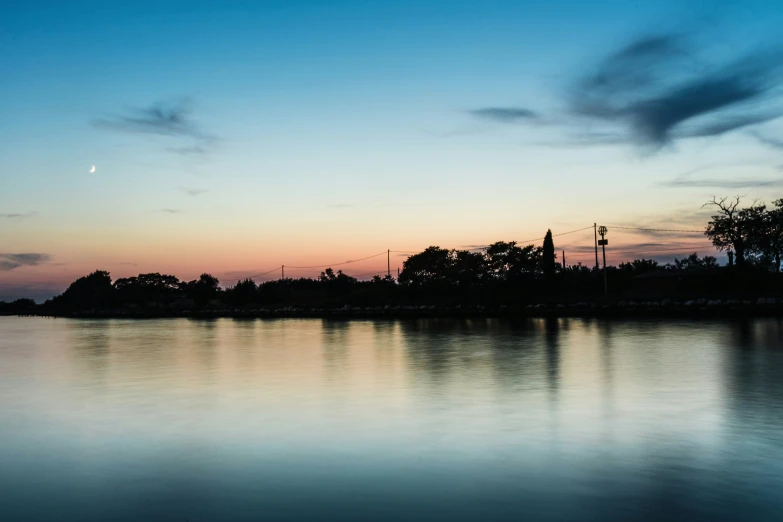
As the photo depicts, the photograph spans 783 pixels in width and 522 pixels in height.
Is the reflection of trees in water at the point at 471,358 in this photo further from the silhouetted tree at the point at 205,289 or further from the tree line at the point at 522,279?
the silhouetted tree at the point at 205,289

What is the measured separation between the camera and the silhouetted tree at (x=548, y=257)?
264ft

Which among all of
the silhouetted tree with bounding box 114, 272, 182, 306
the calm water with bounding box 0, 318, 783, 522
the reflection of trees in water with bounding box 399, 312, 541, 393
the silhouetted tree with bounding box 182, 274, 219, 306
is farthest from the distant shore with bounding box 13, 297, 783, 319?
the silhouetted tree with bounding box 114, 272, 182, 306

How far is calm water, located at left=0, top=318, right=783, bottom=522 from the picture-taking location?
21.4ft

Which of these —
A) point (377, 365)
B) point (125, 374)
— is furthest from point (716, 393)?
point (125, 374)

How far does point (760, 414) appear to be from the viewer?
1085cm

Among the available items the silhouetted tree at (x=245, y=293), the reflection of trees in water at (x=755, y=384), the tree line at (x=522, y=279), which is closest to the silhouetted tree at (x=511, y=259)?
the tree line at (x=522, y=279)

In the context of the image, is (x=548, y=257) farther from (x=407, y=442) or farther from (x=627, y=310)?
(x=407, y=442)

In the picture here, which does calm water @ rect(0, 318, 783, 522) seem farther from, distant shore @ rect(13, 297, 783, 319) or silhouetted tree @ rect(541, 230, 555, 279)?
silhouetted tree @ rect(541, 230, 555, 279)

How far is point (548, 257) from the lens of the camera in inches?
3219

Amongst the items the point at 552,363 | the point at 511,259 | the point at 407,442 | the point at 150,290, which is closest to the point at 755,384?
the point at 552,363

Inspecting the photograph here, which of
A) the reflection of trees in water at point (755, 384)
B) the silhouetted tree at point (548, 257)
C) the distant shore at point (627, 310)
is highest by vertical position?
the silhouetted tree at point (548, 257)

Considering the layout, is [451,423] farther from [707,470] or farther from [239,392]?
[239,392]

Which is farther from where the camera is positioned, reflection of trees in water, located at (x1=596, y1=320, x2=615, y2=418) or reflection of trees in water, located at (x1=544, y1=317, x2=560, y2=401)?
reflection of trees in water, located at (x1=544, y1=317, x2=560, y2=401)

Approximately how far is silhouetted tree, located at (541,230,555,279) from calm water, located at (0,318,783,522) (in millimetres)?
60913
